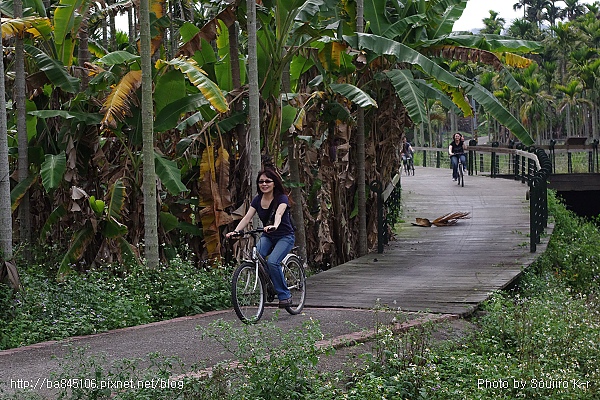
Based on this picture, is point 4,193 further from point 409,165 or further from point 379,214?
point 409,165

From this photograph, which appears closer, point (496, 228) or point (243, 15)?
point (243, 15)

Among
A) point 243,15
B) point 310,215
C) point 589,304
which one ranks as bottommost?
point 589,304

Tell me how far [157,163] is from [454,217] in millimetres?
9031

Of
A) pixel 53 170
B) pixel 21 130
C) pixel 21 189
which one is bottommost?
pixel 21 189

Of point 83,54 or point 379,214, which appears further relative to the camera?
point 379,214

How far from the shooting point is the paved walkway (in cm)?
821

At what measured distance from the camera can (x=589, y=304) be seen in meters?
12.9

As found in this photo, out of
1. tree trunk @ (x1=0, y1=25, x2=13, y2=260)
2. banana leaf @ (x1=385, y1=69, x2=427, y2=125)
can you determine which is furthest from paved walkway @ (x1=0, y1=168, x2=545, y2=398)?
banana leaf @ (x1=385, y1=69, x2=427, y2=125)

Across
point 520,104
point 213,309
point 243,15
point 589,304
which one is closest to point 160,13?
point 243,15

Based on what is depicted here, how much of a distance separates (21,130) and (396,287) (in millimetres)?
5871

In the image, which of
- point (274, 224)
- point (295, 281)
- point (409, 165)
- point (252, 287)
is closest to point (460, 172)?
point (409, 165)

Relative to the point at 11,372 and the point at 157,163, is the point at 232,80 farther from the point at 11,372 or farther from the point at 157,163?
the point at 11,372

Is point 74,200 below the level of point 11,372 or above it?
above

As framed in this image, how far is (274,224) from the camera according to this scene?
32.7ft
